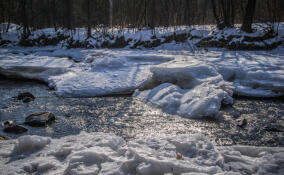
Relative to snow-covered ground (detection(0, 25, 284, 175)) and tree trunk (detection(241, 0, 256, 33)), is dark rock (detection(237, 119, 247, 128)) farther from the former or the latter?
tree trunk (detection(241, 0, 256, 33))

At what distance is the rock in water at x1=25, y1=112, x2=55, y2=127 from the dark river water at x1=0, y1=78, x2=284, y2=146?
0.10 meters

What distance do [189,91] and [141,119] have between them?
130 centimetres

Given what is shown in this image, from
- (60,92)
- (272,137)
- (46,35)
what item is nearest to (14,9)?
(46,35)

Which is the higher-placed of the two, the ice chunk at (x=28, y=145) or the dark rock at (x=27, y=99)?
the dark rock at (x=27, y=99)

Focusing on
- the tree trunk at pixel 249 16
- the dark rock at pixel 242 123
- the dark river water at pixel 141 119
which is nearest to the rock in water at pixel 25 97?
the dark river water at pixel 141 119

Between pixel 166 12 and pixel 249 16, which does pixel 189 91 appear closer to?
pixel 249 16

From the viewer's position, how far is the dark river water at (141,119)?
8.59 feet

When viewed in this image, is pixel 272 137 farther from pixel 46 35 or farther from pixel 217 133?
pixel 46 35

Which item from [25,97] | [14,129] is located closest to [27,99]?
[25,97]

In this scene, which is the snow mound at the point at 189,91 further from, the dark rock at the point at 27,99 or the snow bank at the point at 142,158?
the dark rock at the point at 27,99

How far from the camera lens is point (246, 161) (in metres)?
1.91

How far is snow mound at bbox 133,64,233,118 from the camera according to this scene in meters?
3.30

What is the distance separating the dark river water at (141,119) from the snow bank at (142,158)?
1.21ft

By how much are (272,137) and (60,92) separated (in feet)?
12.8
